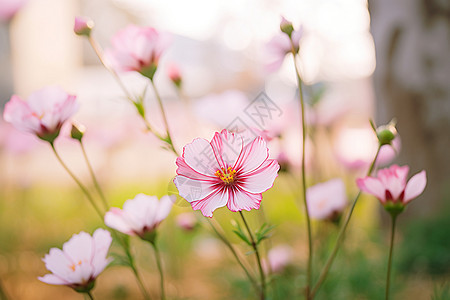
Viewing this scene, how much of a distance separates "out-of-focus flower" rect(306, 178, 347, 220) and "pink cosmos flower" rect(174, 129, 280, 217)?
0.23 metres

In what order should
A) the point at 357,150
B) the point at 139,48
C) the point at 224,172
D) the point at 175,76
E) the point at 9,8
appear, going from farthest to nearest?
1. the point at 9,8
2. the point at 357,150
3. the point at 175,76
4. the point at 139,48
5. the point at 224,172

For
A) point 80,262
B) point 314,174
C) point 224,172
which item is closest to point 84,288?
point 80,262

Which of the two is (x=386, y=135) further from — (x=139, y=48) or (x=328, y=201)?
(x=139, y=48)

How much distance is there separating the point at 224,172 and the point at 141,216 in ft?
0.42

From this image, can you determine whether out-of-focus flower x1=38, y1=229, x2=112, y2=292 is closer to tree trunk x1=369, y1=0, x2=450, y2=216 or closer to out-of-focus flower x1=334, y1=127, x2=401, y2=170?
out-of-focus flower x1=334, y1=127, x2=401, y2=170

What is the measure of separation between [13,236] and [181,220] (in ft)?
2.42

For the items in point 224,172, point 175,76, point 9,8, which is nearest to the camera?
point 224,172

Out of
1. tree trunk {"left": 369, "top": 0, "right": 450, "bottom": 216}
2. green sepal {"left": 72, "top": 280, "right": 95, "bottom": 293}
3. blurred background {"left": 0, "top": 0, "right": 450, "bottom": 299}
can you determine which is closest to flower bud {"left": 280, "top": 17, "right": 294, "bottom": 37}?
blurred background {"left": 0, "top": 0, "right": 450, "bottom": 299}

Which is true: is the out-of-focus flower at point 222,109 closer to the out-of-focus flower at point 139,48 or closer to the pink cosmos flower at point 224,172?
the out-of-focus flower at point 139,48

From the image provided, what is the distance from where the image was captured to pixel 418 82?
1207 millimetres

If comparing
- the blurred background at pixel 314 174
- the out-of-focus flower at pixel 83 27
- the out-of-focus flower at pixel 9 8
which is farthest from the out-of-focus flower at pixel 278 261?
the out-of-focus flower at pixel 9 8

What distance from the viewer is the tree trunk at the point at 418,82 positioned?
1.16 meters

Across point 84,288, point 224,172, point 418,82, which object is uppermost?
point 418,82

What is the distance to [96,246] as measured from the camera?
1.54 feet
